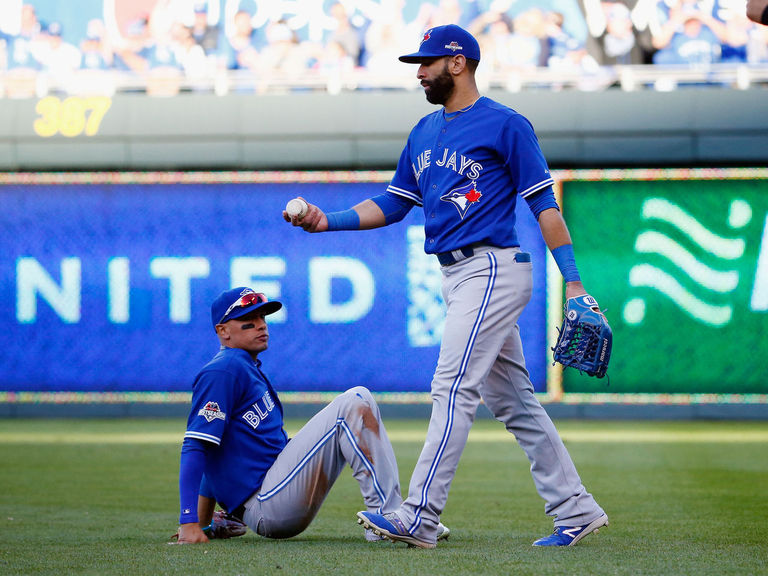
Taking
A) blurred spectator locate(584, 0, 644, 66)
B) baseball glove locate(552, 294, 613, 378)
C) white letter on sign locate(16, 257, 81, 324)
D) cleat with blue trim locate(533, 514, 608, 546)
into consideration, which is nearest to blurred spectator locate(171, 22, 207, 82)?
white letter on sign locate(16, 257, 81, 324)

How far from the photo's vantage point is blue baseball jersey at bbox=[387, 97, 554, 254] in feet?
13.3

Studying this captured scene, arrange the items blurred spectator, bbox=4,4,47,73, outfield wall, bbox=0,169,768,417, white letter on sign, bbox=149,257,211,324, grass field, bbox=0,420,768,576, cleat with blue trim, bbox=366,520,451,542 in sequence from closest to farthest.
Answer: grass field, bbox=0,420,768,576, cleat with blue trim, bbox=366,520,451,542, outfield wall, bbox=0,169,768,417, white letter on sign, bbox=149,257,211,324, blurred spectator, bbox=4,4,47,73

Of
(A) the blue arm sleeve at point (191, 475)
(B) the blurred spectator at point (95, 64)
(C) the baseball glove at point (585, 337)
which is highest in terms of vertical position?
(B) the blurred spectator at point (95, 64)

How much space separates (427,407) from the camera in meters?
11.9

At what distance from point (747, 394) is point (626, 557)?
848 cm

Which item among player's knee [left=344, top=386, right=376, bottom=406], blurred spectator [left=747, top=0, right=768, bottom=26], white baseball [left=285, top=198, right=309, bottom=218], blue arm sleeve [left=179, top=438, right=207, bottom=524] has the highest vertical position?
blurred spectator [left=747, top=0, right=768, bottom=26]

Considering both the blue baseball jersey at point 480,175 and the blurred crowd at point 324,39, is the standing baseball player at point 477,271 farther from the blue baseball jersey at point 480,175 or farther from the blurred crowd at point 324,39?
the blurred crowd at point 324,39

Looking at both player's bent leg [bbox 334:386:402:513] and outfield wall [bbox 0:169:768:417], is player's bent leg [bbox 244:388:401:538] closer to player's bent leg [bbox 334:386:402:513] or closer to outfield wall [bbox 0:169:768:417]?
player's bent leg [bbox 334:386:402:513]

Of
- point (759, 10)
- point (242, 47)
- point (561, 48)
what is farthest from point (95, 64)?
point (759, 10)

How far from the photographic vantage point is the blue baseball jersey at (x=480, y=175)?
4.05m

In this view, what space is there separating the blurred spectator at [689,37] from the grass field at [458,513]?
4006mm

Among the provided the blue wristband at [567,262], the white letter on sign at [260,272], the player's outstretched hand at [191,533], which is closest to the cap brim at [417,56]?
the blue wristband at [567,262]

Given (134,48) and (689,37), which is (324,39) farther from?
(689,37)

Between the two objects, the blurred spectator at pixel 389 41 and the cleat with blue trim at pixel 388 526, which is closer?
the cleat with blue trim at pixel 388 526
